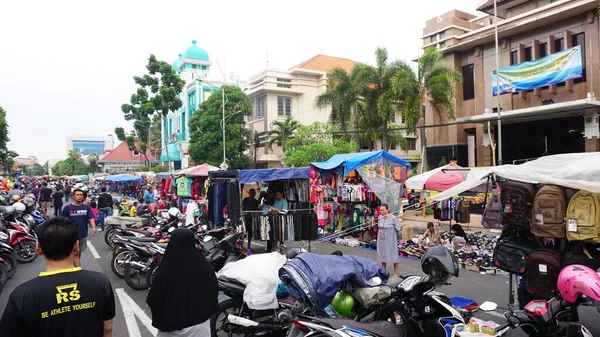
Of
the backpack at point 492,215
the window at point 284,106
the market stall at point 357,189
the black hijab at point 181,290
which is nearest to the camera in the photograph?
the black hijab at point 181,290

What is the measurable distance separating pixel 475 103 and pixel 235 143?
60.5 ft

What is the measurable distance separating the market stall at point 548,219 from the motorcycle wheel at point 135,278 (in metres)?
5.94

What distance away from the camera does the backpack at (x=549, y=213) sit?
187 inches

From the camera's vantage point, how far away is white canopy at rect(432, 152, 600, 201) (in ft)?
14.6

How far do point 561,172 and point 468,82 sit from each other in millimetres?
21306

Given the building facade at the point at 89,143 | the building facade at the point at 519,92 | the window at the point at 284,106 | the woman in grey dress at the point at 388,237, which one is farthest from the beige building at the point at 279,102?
the building facade at the point at 89,143

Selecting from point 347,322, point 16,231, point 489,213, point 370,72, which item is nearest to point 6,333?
point 347,322

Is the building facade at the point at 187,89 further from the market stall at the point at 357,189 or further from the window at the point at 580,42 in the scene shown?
the market stall at the point at 357,189

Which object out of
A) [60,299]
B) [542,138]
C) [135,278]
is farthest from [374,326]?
[542,138]

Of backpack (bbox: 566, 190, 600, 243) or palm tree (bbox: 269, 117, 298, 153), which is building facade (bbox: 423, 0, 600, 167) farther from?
backpack (bbox: 566, 190, 600, 243)

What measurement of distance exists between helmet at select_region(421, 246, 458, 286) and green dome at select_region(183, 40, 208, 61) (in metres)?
48.8

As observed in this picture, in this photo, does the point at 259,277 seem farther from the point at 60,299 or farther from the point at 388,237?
the point at 388,237

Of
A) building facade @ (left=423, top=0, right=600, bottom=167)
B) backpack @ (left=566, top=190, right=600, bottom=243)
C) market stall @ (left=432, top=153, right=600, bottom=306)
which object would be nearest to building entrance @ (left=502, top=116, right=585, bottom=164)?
building facade @ (left=423, top=0, right=600, bottom=167)

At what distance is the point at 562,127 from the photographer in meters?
20.2
